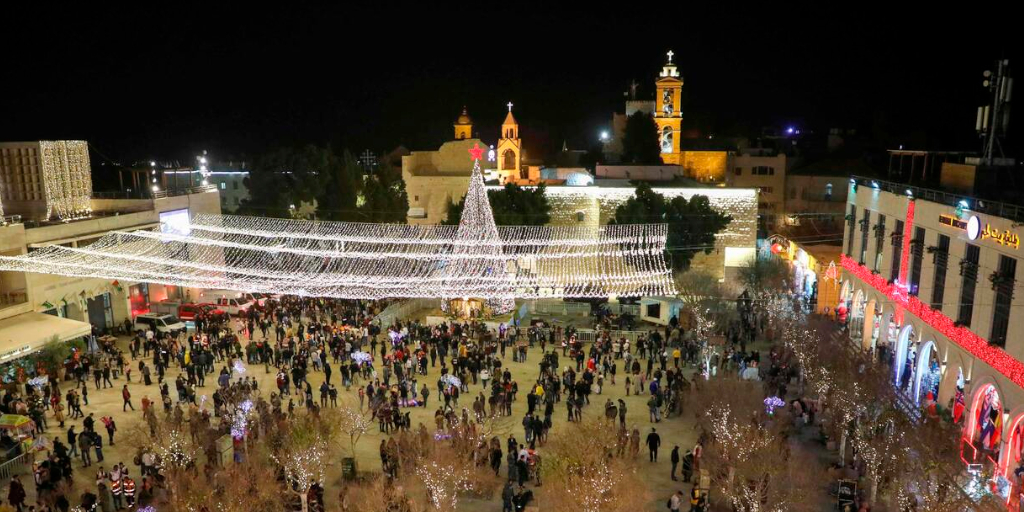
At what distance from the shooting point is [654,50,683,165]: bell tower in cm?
4766

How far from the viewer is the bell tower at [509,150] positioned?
39344mm

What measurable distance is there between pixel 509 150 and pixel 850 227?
21.0m

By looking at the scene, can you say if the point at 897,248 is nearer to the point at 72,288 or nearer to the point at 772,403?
the point at 772,403

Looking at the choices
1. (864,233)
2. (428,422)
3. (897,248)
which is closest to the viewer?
(428,422)

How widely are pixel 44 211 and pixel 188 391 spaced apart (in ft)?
46.0

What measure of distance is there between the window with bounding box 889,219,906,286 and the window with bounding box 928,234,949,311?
85.3 inches

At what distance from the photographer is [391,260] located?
997 inches

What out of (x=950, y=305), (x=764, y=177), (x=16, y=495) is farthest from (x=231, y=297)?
(x=764, y=177)

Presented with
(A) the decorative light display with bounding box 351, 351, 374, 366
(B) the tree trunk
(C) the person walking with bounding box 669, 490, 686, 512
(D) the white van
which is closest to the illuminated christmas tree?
(A) the decorative light display with bounding box 351, 351, 374, 366

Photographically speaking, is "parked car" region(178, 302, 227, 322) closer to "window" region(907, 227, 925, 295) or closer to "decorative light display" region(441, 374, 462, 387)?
"decorative light display" region(441, 374, 462, 387)

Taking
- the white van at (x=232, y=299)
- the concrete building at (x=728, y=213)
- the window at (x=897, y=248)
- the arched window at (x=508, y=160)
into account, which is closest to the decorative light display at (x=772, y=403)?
the window at (x=897, y=248)

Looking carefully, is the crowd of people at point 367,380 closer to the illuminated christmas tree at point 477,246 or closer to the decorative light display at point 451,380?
the decorative light display at point 451,380

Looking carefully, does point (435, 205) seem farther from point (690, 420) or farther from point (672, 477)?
point (672, 477)

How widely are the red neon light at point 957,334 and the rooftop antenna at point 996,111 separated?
12.6 ft
